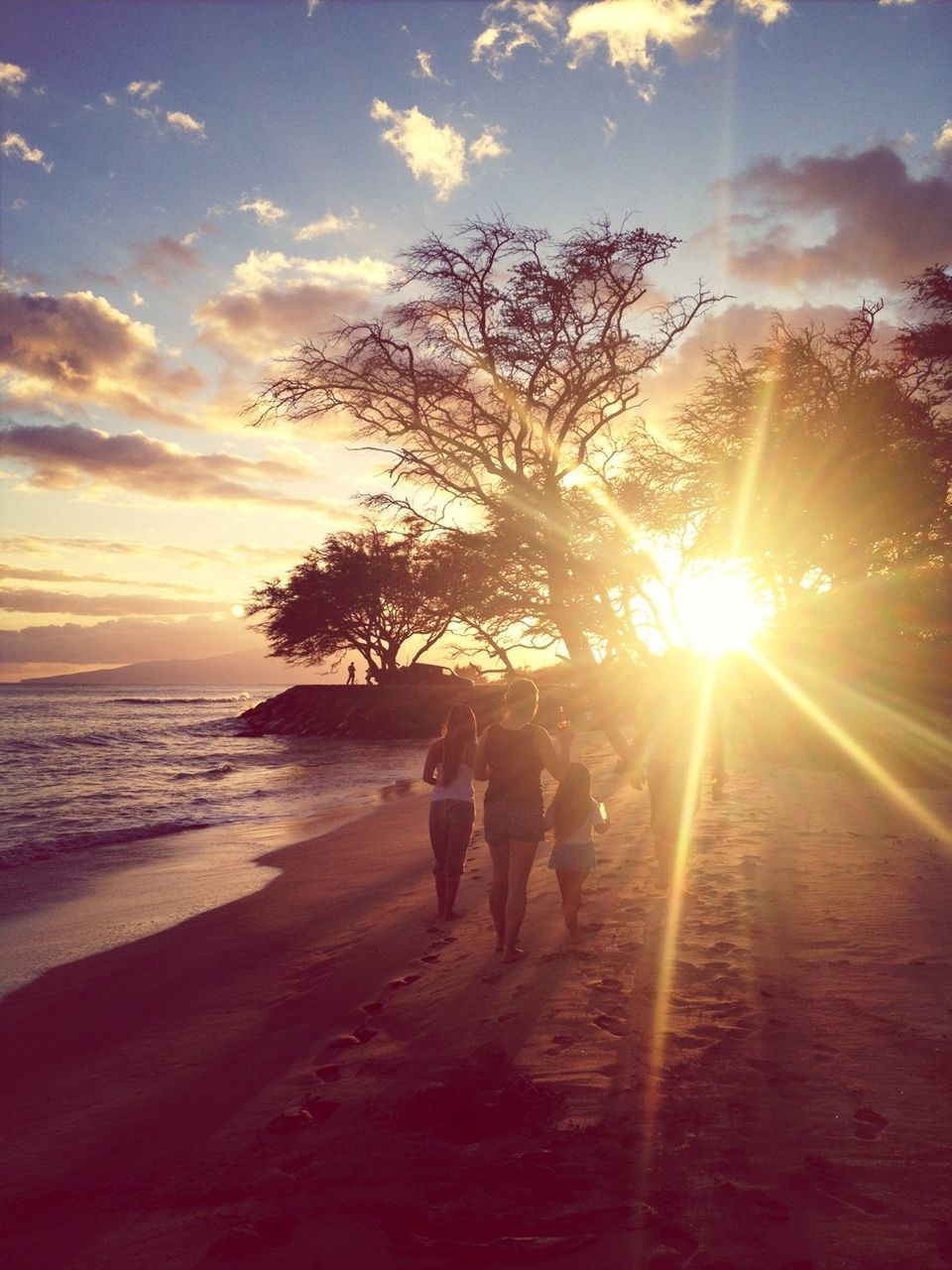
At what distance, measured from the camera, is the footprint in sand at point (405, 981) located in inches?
205

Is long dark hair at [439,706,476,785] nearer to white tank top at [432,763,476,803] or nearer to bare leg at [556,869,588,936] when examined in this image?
white tank top at [432,763,476,803]

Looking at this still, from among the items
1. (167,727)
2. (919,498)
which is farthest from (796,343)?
(167,727)

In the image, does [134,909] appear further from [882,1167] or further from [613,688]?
[613,688]

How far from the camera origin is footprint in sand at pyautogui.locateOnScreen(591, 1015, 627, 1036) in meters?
4.09

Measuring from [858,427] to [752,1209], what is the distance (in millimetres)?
21588

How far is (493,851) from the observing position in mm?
5785

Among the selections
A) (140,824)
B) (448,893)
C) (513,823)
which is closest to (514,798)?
(513,823)

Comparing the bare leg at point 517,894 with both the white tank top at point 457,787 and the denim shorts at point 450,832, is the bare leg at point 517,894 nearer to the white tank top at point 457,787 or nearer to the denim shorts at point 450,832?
the denim shorts at point 450,832

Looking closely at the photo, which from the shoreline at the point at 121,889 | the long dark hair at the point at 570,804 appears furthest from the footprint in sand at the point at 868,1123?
the shoreline at the point at 121,889

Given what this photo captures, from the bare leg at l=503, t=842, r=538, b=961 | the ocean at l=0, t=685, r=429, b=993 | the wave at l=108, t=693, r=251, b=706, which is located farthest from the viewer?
the wave at l=108, t=693, r=251, b=706

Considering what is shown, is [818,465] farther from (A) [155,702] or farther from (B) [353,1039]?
(A) [155,702]

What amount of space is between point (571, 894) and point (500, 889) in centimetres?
59

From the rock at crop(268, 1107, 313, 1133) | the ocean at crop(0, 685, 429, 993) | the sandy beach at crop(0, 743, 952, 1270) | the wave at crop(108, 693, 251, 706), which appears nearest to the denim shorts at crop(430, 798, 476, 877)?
the sandy beach at crop(0, 743, 952, 1270)

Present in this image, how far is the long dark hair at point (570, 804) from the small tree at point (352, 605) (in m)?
34.6
